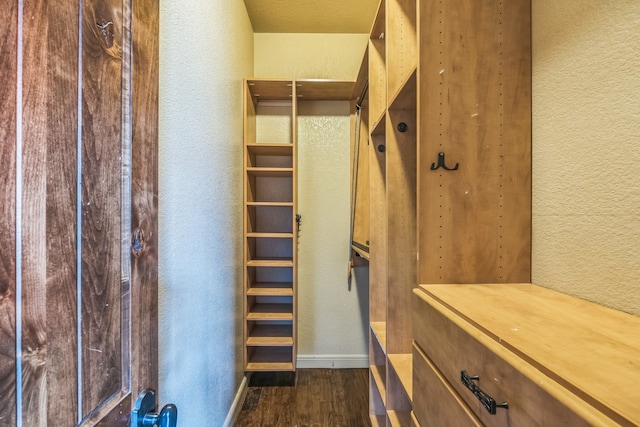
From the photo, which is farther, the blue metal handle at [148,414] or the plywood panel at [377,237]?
the plywood panel at [377,237]

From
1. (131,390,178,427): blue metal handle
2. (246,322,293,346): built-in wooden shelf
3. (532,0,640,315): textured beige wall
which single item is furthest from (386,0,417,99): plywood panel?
(246,322,293,346): built-in wooden shelf

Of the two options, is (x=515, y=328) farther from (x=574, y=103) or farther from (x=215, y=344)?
(x=215, y=344)

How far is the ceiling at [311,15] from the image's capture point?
2.10 metres

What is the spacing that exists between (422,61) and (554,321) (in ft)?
2.55

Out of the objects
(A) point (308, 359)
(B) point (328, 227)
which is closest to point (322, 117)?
(B) point (328, 227)

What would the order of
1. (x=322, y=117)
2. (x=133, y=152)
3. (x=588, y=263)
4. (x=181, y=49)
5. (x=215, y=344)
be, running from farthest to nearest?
(x=322, y=117) → (x=215, y=344) → (x=181, y=49) → (x=588, y=263) → (x=133, y=152)

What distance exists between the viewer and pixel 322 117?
8.12 ft

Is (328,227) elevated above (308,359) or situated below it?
above

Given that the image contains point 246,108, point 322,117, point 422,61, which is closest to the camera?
point 422,61

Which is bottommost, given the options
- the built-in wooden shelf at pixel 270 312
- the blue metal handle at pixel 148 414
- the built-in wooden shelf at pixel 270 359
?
the built-in wooden shelf at pixel 270 359

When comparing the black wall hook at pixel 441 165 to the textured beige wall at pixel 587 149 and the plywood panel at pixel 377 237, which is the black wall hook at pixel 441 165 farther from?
the plywood panel at pixel 377 237

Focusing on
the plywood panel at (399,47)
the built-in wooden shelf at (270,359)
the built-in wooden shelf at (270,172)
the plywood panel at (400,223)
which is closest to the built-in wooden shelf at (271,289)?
the built-in wooden shelf at (270,359)

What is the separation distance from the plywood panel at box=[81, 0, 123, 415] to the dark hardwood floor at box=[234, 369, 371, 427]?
68.8 inches

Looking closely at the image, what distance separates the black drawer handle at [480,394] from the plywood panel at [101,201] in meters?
0.65
